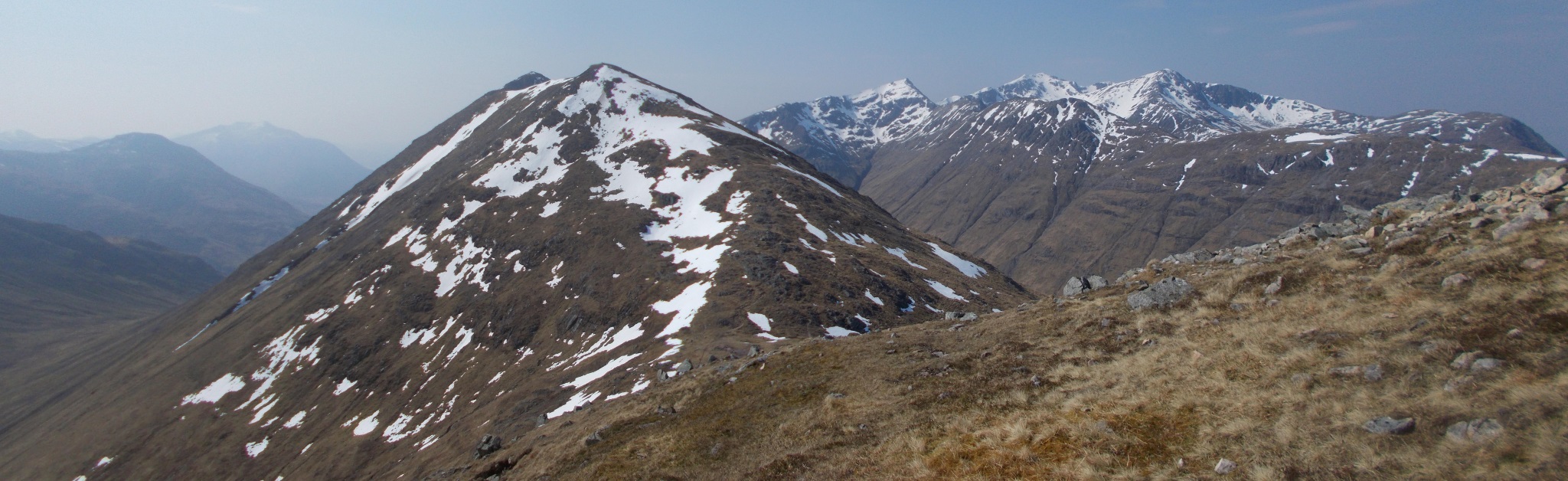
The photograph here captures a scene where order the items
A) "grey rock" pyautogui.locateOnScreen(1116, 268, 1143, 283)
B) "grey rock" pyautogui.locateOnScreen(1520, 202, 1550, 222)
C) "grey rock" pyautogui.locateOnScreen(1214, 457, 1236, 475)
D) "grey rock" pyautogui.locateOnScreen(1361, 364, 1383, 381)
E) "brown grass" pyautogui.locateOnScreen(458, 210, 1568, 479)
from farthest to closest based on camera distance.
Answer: "grey rock" pyautogui.locateOnScreen(1116, 268, 1143, 283) < "grey rock" pyautogui.locateOnScreen(1520, 202, 1550, 222) < "grey rock" pyautogui.locateOnScreen(1361, 364, 1383, 381) < "grey rock" pyautogui.locateOnScreen(1214, 457, 1236, 475) < "brown grass" pyautogui.locateOnScreen(458, 210, 1568, 479)

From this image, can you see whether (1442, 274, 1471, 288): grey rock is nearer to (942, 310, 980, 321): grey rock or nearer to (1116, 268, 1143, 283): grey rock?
(1116, 268, 1143, 283): grey rock

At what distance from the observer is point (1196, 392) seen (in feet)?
49.6

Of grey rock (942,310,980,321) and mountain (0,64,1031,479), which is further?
mountain (0,64,1031,479)

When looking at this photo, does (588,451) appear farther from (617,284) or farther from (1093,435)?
(617,284)

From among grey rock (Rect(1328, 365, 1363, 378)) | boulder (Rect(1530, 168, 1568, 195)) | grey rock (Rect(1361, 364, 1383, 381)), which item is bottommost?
grey rock (Rect(1328, 365, 1363, 378))

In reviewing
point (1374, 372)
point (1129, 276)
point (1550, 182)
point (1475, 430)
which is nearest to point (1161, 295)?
point (1129, 276)

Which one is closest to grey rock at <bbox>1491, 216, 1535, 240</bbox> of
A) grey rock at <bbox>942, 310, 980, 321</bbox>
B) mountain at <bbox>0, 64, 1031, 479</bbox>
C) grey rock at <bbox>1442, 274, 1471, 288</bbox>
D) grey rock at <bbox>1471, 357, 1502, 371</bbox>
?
grey rock at <bbox>1442, 274, 1471, 288</bbox>

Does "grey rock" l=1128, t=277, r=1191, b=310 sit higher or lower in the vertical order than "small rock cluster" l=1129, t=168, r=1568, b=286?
lower

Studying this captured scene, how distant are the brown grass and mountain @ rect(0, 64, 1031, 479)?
656 centimetres

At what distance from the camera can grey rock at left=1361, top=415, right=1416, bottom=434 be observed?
35.7ft

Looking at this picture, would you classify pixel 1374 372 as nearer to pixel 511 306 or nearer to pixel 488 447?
pixel 488 447

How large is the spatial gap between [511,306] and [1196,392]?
289 ft

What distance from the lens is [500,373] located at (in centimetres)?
7219

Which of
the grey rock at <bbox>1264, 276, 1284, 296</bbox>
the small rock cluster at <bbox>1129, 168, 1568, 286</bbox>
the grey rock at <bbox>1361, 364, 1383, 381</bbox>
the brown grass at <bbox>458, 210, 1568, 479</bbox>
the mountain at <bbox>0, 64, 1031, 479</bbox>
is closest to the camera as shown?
the brown grass at <bbox>458, 210, 1568, 479</bbox>
